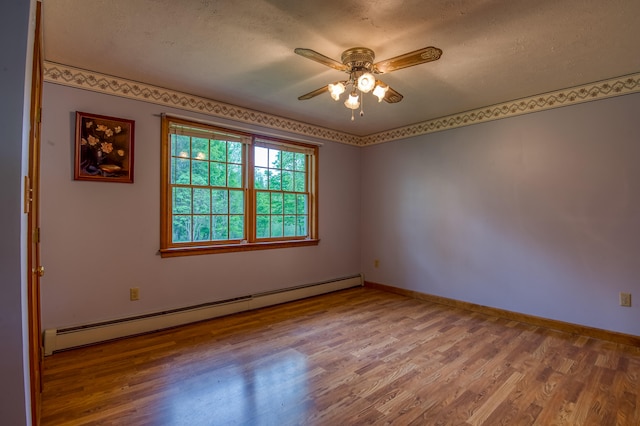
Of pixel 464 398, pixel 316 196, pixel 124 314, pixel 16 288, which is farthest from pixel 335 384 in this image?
pixel 316 196

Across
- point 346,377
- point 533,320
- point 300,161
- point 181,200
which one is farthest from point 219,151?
point 533,320

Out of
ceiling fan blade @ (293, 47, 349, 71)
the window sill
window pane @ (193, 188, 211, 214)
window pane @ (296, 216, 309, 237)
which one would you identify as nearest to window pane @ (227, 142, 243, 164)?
window pane @ (193, 188, 211, 214)

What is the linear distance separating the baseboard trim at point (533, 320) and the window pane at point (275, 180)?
226 centimetres

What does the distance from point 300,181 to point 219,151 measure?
1.28 metres

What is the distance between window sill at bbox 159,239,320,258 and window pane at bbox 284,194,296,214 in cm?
43

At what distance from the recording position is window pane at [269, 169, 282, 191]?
422 centimetres

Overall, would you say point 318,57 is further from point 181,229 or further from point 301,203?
point 301,203

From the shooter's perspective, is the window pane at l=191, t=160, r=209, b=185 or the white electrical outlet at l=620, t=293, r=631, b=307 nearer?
the white electrical outlet at l=620, t=293, r=631, b=307

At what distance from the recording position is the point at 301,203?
15.1 ft

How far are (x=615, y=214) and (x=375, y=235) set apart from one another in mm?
2815

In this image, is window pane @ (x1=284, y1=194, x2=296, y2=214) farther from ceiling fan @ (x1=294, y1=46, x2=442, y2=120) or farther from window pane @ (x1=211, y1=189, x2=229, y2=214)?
ceiling fan @ (x1=294, y1=46, x2=442, y2=120)

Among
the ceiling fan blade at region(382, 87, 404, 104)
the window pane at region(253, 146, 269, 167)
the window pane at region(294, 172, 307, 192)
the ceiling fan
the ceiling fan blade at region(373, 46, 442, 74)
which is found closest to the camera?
the ceiling fan blade at region(373, 46, 442, 74)

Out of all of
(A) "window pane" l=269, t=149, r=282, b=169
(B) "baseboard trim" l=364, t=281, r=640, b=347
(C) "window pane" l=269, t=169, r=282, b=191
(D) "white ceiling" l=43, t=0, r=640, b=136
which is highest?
(D) "white ceiling" l=43, t=0, r=640, b=136

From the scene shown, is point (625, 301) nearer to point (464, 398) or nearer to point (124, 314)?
point (464, 398)
